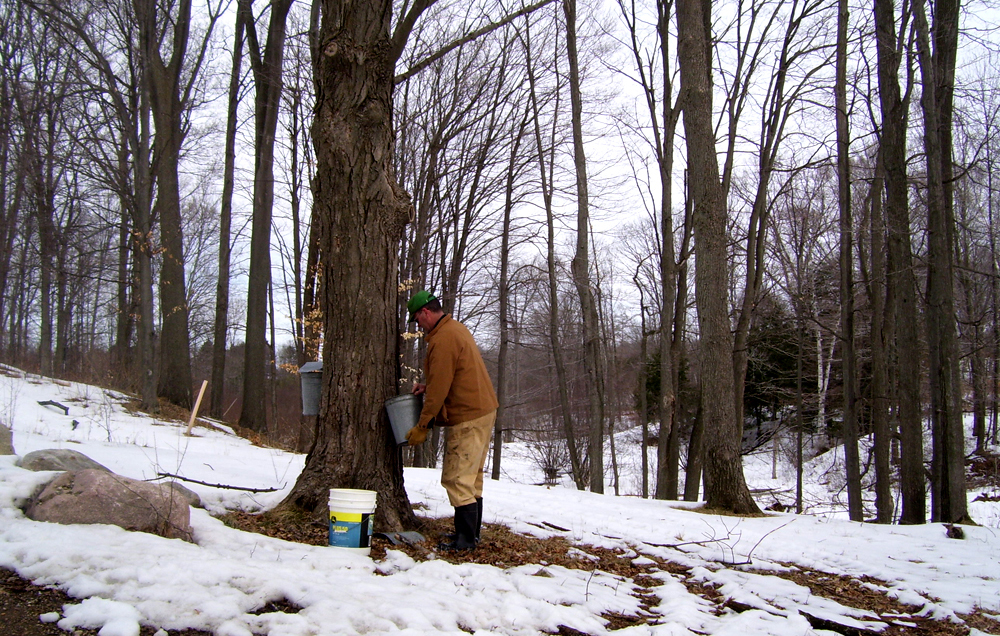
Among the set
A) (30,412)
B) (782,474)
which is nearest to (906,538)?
→ (30,412)

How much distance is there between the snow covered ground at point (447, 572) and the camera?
9.04 feet

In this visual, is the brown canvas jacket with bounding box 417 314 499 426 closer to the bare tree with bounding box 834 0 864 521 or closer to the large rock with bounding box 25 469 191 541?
the large rock with bounding box 25 469 191 541

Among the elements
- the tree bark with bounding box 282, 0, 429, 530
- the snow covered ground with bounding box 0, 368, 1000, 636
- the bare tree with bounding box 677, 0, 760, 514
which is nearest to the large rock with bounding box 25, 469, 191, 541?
the snow covered ground with bounding box 0, 368, 1000, 636

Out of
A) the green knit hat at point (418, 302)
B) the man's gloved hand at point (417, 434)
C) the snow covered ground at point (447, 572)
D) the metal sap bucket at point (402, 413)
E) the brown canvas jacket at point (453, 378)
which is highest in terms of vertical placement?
the green knit hat at point (418, 302)

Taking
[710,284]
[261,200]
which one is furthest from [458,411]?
[261,200]

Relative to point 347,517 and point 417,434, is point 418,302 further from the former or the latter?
point 347,517

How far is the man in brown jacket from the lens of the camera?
4.39m

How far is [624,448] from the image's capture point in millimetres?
27938

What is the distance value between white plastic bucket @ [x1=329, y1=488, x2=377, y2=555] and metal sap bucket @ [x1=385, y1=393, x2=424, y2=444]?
1.89ft

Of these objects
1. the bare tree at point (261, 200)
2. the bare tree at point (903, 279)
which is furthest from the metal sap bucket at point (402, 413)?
the bare tree at point (261, 200)

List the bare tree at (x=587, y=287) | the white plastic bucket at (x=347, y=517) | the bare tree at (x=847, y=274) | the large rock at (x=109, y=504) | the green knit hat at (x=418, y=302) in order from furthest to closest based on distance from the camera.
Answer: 1. the bare tree at (x=587, y=287)
2. the bare tree at (x=847, y=274)
3. the green knit hat at (x=418, y=302)
4. the white plastic bucket at (x=347, y=517)
5. the large rock at (x=109, y=504)

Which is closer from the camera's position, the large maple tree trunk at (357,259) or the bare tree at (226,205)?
the large maple tree trunk at (357,259)

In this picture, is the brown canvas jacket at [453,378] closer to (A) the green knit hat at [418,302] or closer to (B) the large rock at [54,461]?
(A) the green knit hat at [418,302]

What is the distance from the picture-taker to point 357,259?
4598 millimetres
